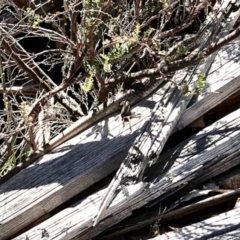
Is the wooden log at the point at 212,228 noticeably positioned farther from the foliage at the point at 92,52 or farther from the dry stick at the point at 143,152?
the foliage at the point at 92,52

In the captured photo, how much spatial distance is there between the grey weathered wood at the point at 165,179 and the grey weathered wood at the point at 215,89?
0.33ft

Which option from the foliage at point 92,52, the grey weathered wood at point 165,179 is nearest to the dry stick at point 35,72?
the foliage at point 92,52

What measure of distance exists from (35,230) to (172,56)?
101cm

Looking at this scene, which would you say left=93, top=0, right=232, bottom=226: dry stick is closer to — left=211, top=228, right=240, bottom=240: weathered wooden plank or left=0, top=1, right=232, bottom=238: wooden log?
left=0, top=1, right=232, bottom=238: wooden log

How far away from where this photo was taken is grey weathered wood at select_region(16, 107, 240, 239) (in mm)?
2305

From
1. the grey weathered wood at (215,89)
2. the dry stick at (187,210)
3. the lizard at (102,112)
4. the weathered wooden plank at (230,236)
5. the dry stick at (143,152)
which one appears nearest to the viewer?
the weathered wooden plank at (230,236)

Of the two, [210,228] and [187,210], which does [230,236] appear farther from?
[187,210]

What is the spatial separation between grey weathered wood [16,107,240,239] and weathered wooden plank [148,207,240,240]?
0.61ft

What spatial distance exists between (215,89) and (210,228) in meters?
0.70

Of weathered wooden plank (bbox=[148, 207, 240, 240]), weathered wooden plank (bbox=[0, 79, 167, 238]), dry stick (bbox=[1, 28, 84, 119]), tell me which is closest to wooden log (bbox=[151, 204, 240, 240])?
weathered wooden plank (bbox=[148, 207, 240, 240])

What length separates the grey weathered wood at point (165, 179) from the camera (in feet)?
7.56

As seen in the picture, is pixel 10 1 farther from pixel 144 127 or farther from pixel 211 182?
pixel 211 182

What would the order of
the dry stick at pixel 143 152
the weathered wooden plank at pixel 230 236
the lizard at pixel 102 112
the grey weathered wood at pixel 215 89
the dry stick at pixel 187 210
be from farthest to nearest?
1. the lizard at pixel 102 112
2. the grey weathered wood at pixel 215 89
3. the dry stick at pixel 187 210
4. the dry stick at pixel 143 152
5. the weathered wooden plank at pixel 230 236

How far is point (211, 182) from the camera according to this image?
245 cm
